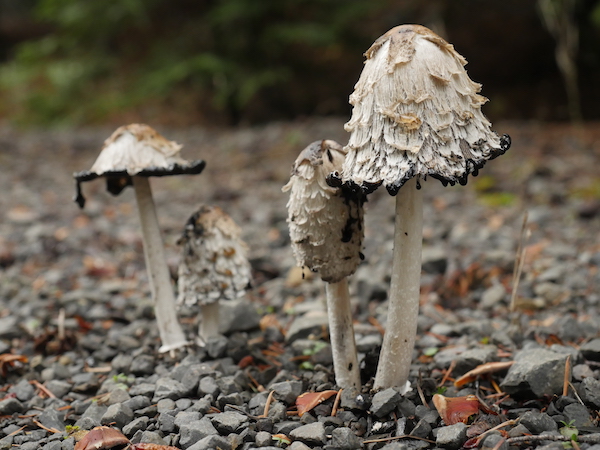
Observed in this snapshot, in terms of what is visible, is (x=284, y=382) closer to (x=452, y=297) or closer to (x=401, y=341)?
(x=401, y=341)

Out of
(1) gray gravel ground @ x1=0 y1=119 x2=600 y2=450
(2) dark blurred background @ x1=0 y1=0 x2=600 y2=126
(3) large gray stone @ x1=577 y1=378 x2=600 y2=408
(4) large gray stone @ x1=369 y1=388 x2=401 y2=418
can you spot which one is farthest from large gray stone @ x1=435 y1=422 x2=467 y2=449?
(2) dark blurred background @ x1=0 y1=0 x2=600 y2=126

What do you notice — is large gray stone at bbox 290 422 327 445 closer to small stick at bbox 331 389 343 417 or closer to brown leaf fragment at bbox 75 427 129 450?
small stick at bbox 331 389 343 417

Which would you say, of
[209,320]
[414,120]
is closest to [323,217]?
[414,120]

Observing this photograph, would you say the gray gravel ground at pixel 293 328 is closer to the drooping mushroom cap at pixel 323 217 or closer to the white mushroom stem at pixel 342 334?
the white mushroom stem at pixel 342 334

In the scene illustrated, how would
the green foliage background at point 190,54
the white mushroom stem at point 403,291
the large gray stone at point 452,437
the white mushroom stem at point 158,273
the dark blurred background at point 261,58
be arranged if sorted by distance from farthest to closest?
the green foliage background at point 190,54 → the dark blurred background at point 261,58 → the white mushroom stem at point 158,273 → the white mushroom stem at point 403,291 → the large gray stone at point 452,437

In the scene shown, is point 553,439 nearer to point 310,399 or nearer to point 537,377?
point 537,377

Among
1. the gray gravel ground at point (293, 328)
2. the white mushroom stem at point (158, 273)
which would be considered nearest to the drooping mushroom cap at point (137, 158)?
the white mushroom stem at point (158, 273)
